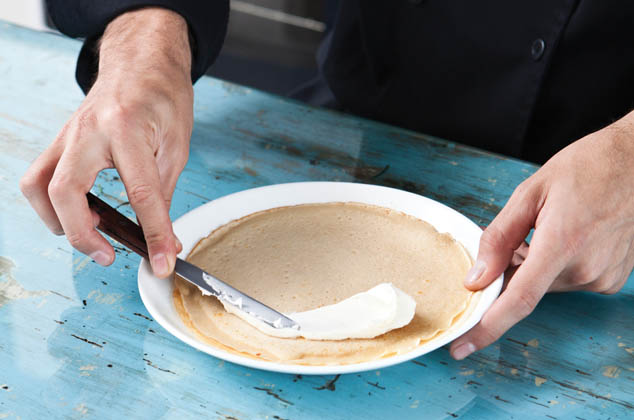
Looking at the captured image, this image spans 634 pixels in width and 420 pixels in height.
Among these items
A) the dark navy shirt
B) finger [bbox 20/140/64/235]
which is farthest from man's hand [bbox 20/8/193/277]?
the dark navy shirt

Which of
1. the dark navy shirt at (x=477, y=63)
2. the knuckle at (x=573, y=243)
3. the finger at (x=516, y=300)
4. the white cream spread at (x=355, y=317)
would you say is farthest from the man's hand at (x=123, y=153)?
the knuckle at (x=573, y=243)

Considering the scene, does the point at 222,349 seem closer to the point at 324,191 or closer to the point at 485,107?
the point at 324,191

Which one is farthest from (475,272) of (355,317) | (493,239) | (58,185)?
(58,185)

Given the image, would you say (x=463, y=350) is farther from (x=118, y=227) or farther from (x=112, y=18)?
(x=112, y=18)

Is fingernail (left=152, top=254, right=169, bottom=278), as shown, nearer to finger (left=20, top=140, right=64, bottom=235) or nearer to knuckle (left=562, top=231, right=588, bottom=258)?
finger (left=20, top=140, right=64, bottom=235)

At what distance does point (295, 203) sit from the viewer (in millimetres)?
1041

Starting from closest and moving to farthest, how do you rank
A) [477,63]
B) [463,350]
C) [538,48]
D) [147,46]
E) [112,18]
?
1. [463,350]
2. [147,46]
3. [112,18]
4. [538,48]
5. [477,63]

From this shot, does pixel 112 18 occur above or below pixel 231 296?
above

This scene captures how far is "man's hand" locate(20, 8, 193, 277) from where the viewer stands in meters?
0.82

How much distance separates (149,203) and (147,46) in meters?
0.34

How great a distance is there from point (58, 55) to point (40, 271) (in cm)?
83

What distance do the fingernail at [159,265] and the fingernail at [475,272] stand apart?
1.27 feet

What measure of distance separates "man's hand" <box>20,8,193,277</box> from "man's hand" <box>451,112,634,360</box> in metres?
0.41

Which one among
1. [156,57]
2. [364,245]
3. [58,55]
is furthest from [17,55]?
[364,245]
